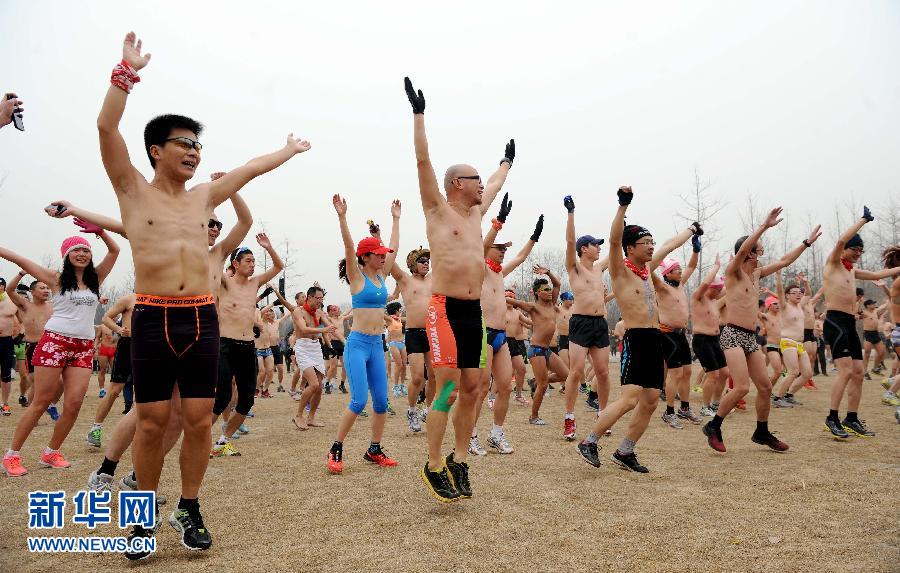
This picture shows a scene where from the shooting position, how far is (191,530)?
11.7 ft

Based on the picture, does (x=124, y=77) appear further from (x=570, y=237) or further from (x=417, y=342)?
(x=417, y=342)

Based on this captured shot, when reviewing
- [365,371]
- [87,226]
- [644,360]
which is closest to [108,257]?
[87,226]

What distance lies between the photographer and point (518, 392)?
13.0m

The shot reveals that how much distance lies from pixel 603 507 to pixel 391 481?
211 cm

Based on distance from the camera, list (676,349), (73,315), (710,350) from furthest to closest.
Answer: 1. (676,349)
2. (710,350)
3. (73,315)

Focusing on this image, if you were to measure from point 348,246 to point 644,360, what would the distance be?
11.5ft

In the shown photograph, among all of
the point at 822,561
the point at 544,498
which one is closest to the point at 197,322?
the point at 544,498

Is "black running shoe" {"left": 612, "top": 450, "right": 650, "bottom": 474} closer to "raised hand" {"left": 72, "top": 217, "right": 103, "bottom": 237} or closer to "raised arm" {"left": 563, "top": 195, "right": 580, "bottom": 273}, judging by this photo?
"raised arm" {"left": 563, "top": 195, "right": 580, "bottom": 273}

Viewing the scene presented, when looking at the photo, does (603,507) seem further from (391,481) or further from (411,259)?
(411,259)

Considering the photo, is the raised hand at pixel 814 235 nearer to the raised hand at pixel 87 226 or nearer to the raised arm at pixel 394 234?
the raised arm at pixel 394 234

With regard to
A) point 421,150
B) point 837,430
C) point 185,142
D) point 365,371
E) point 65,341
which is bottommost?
point 837,430

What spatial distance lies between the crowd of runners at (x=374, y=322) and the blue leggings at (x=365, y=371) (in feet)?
0.08

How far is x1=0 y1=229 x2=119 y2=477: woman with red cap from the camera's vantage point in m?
5.80

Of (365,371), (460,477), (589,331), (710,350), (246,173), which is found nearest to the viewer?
(246,173)
